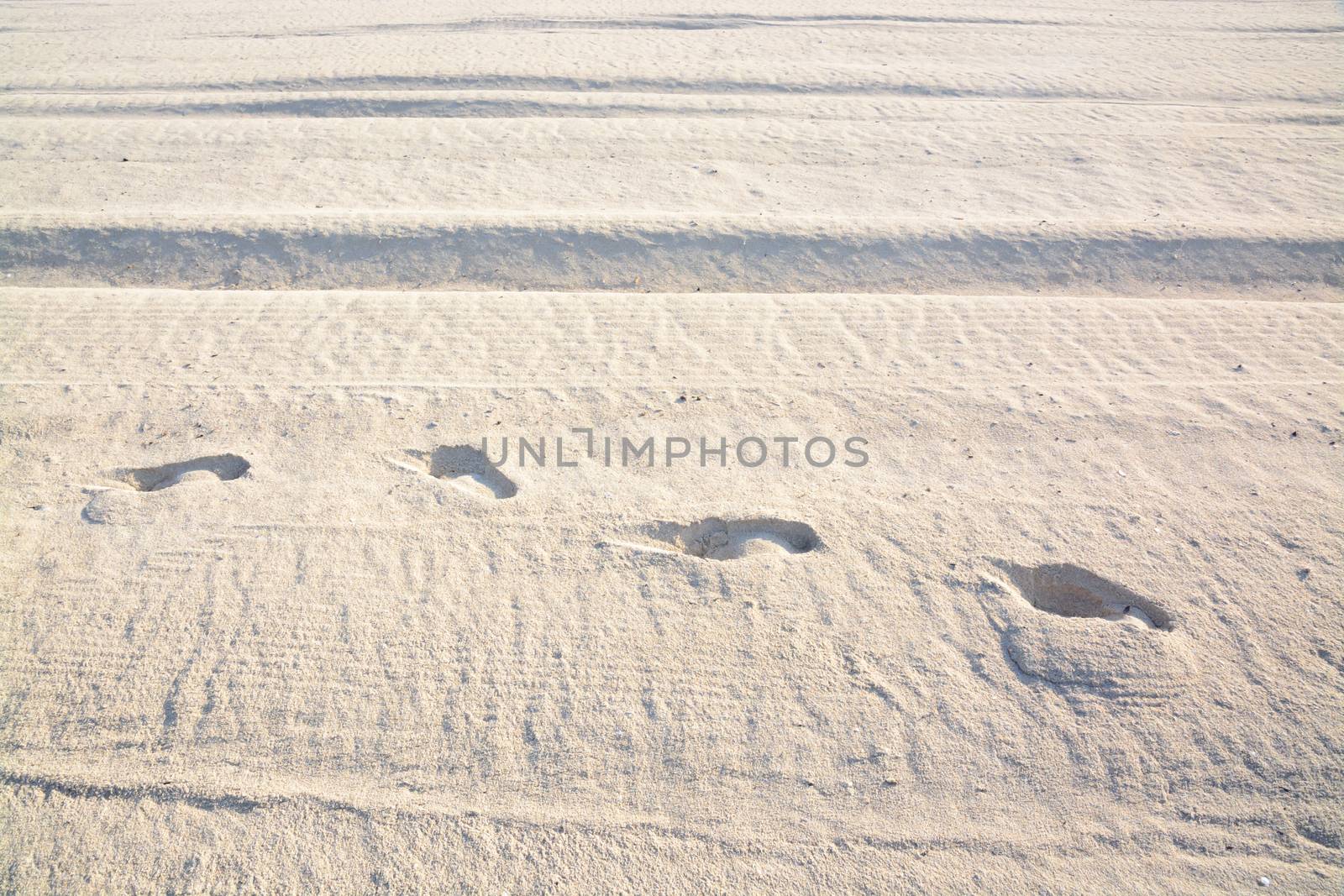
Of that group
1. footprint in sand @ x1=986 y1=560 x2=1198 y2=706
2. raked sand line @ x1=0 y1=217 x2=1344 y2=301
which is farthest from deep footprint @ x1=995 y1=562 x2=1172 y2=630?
raked sand line @ x1=0 y1=217 x2=1344 y2=301

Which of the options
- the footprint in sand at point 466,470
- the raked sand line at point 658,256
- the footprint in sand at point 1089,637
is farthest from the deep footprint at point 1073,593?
the raked sand line at point 658,256

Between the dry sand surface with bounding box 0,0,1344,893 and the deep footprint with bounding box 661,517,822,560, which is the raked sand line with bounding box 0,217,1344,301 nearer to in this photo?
the dry sand surface with bounding box 0,0,1344,893

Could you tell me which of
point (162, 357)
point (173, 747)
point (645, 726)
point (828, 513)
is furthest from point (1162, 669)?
A: point (162, 357)

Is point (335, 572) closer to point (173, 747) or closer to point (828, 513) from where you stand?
point (173, 747)

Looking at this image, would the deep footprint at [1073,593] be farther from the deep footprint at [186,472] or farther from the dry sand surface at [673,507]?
the deep footprint at [186,472]

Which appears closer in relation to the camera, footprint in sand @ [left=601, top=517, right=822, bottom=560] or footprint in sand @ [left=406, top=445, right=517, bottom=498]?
footprint in sand @ [left=601, top=517, right=822, bottom=560]

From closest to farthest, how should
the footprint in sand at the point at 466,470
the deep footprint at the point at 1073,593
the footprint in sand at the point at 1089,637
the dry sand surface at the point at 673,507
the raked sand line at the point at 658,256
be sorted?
the dry sand surface at the point at 673,507, the footprint in sand at the point at 1089,637, the deep footprint at the point at 1073,593, the footprint in sand at the point at 466,470, the raked sand line at the point at 658,256

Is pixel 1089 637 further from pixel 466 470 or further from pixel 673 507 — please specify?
pixel 466 470

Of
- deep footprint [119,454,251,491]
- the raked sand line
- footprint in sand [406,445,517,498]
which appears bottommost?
deep footprint [119,454,251,491]
